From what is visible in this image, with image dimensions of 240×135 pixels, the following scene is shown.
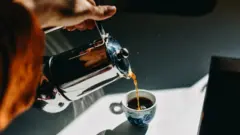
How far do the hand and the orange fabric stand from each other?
6.3 inches

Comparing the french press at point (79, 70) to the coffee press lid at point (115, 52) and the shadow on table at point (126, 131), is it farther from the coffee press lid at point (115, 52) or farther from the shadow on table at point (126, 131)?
the shadow on table at point (126, 131)

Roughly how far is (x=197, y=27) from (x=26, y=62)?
848 millimetres

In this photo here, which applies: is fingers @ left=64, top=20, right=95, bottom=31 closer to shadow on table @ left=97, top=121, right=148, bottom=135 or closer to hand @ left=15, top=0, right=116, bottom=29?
hand @ left=15, top=0, right=116, bottom=29

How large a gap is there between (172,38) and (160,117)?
1.04ft

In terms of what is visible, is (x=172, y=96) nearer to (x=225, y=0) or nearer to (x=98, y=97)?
(x=98, y=97)

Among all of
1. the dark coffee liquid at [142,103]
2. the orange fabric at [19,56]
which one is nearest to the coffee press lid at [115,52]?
the dark coffee liquid at [142,103]

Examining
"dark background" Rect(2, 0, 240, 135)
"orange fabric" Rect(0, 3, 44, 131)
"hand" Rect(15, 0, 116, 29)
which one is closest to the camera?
"orange fabric" Rect(0, 3, 44, 131)

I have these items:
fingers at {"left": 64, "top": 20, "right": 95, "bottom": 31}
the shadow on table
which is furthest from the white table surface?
fingers at {"left": 64, "top": 20, "right": 95, "bottom": 31}

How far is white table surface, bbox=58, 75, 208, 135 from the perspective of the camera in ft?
3.13

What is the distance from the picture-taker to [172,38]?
1233mm

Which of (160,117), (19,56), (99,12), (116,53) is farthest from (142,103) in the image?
(19,56)

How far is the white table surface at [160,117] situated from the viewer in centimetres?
95

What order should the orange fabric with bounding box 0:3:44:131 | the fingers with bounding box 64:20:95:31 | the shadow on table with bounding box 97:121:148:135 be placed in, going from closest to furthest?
the orange fabric with bounding box 0:3:44:131 → the fingers with bounding box 64:20:95:31 → the shadow on table with bounding box 97:121:148:135

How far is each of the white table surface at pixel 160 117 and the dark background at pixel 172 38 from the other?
0.08ft
